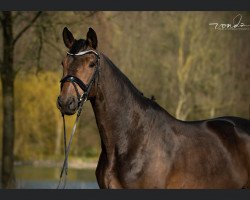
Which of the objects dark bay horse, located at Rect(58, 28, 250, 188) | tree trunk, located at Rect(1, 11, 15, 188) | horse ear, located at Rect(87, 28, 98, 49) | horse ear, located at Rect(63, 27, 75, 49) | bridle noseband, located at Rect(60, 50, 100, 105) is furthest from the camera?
tree trunk, located at Rect(1, 11, 15, 188)

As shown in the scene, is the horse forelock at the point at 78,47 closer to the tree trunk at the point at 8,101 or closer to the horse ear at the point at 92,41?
the horse ear at the point at 92,41

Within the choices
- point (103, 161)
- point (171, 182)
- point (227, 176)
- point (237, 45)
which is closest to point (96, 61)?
point (103, 161)

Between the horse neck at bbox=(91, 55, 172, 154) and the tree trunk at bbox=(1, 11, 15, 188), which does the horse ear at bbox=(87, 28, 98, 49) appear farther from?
the tree trunk at bbox=(1, 11, 15, 188)

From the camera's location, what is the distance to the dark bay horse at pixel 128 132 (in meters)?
6.30

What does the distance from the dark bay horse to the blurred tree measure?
26.9ft

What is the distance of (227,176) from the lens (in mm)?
7176

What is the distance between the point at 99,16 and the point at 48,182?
474 centimetres

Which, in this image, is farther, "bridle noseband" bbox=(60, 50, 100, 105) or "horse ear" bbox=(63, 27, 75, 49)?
"horse ear" bbox=(63, 27, 75, 49)

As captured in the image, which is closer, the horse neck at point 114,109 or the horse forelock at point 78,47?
the horse forelock at point 78,47

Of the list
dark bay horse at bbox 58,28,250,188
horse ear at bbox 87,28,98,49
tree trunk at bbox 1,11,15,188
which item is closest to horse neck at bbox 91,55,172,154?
dark bay horse at bbox 58,28,250,188

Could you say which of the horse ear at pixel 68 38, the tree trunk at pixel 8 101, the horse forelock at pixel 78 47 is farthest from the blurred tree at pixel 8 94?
the horse forelock at pixel 78 47

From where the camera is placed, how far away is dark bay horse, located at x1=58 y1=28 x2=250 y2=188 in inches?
248

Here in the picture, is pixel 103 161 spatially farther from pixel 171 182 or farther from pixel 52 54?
pixel 52 54

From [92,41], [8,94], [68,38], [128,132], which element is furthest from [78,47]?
[8,94]
